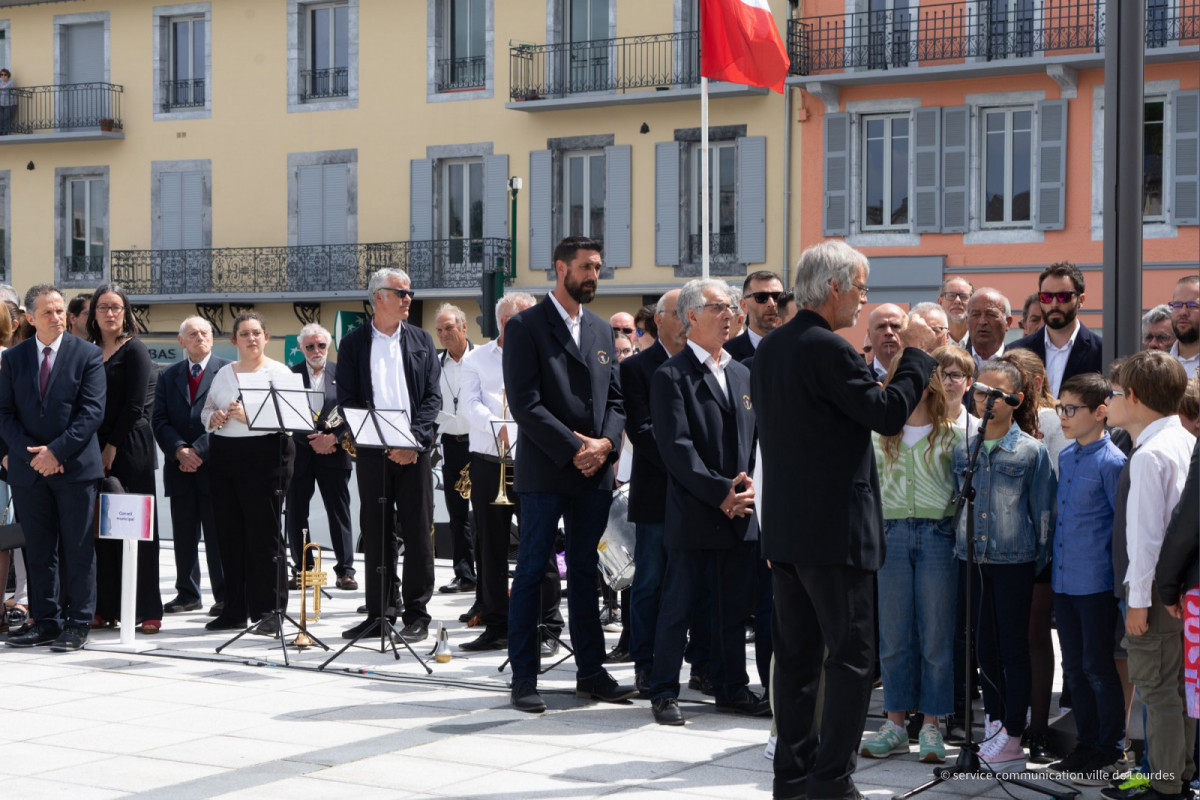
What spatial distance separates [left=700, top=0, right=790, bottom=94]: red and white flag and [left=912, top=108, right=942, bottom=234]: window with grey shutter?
39.8 ft

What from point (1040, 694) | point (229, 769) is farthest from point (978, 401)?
point (229, 769)

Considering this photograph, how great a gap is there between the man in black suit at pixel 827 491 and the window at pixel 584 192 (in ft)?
82.4

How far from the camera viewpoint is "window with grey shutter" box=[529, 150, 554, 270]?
31000 millimetres

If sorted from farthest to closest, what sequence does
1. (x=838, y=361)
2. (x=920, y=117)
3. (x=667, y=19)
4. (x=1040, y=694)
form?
(x=667, y=19) < (x=920, y=117) < (x=1040, y=694) < (x=838, y=361)

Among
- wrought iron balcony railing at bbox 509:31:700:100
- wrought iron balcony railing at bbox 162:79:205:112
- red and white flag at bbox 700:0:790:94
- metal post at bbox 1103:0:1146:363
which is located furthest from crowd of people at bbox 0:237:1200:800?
wrought iron balcony railing at bbox 162:79:205:112

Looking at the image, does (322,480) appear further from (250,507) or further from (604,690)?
(604,690)

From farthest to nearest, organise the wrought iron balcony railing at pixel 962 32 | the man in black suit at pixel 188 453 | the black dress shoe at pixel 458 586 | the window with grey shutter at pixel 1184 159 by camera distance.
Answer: the wrought iron balcony railing at pixel 962 32 < the window with grey shutter at pixel 1184 159 < the black dress shoe at pixel 458 586 < the man in black suit at pixel 188 453

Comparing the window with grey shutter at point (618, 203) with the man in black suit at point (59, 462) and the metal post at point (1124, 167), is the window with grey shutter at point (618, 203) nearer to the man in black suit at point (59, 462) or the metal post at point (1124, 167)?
the man in black suit at point (59, 462)

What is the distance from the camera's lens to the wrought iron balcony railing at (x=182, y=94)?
113ft

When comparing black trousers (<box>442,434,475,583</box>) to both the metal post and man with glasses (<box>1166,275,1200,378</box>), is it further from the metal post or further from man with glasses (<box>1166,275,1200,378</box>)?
the metal post

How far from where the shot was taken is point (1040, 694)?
6.84m

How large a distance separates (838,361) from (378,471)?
4459 millimetres

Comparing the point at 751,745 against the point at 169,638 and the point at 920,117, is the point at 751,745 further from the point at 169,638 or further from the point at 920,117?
the point at 920,117

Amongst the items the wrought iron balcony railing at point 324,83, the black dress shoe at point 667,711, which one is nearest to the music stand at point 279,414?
the black dress shoe at point 667,711
